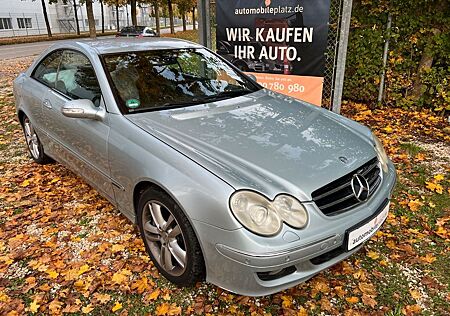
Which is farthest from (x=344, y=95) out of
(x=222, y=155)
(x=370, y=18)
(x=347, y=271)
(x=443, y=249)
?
(x=222, y=155)

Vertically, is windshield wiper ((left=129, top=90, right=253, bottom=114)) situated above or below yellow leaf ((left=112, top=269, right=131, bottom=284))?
above

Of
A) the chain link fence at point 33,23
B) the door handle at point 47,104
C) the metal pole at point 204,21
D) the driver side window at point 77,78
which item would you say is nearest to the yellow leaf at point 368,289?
the driver side window at point 77,78

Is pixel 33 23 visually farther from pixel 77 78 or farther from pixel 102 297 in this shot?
pixel 102 297

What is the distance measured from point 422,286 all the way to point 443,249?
21.1 inches

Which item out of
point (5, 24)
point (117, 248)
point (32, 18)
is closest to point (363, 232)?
point (117, 248)

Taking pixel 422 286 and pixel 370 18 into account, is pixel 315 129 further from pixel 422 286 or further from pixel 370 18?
pixel 370 18

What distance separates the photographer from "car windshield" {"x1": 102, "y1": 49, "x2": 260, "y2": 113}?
9.31 ft

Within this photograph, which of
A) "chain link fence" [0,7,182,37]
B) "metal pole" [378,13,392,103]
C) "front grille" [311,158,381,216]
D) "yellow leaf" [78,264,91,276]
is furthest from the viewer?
"chain link fence" [0,7,182,37]

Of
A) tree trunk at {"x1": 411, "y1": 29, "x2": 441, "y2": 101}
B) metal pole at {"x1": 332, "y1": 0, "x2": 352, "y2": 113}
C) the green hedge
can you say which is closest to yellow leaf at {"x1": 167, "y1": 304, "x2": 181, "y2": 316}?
metal pole at {"x1": 332, "y1": 0, "x2": 352, "y2": 113}

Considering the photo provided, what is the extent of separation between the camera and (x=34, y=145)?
446cm

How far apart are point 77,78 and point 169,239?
185cm

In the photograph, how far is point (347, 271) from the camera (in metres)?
2.59

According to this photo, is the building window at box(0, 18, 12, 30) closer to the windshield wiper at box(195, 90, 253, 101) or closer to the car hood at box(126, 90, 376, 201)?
the windshield wiper at box(195, 90, 253, 101)

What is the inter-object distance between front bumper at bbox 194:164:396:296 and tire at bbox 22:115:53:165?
3136 millimetres
